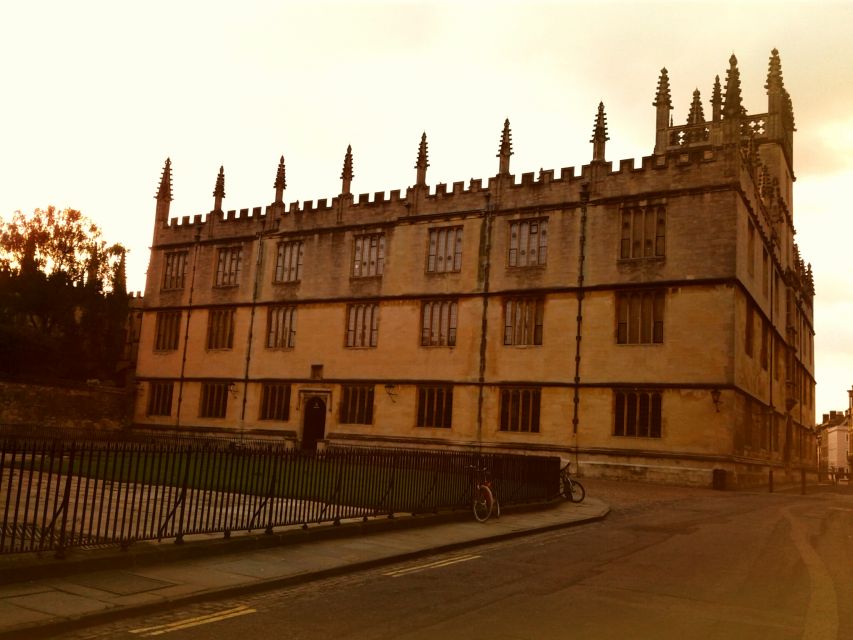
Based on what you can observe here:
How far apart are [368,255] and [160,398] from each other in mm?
14822

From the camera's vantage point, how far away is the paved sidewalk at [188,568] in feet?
23.1

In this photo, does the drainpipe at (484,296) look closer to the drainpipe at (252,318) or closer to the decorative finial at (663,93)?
Answer: the drainpipe at (252,318)

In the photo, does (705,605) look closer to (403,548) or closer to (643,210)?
(403,548)

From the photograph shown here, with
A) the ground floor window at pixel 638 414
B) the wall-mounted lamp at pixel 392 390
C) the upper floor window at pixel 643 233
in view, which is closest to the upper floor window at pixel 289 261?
the wall-mounted lamp at pixel 392 390

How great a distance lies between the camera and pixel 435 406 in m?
33.7

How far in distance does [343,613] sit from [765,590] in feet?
16.9

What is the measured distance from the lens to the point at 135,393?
42656 mm

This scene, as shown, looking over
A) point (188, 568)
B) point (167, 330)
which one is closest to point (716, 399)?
point (188, 568)

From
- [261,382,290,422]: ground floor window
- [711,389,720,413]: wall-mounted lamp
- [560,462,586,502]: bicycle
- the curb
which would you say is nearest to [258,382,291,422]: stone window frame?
[261,382,290,422]: ground floor window

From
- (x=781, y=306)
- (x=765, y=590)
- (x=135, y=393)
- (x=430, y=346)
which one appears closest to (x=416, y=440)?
(x=430, y=346)

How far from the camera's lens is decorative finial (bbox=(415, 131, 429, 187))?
3622 cm

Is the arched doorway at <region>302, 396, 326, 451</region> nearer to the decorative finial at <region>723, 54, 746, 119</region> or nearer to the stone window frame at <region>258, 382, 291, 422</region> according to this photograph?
the stone window frame at <region>258, 382, 291, 422</region>

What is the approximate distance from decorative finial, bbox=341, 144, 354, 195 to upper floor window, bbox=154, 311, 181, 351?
39.9 feet

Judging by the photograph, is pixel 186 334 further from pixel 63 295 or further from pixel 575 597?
pixel 575 597
